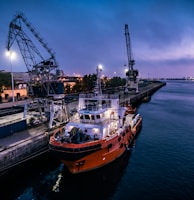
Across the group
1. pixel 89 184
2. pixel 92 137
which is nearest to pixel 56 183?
pixel 89 184

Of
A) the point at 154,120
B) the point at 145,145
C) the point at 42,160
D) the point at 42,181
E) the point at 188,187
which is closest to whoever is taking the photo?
the point at 188,187

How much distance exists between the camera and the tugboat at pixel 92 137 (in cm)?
1841

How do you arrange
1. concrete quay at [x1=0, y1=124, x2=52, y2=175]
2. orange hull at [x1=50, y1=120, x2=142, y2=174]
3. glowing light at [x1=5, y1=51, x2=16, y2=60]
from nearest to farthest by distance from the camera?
1. orange hull at [x1=50, y1=120, x2=142, y2=174]
2. concrete quay at [x1=0, y1=124, x2=52, y2=175]
3. glowing light at [x1=5, y1=51, x2=16, y2=60]

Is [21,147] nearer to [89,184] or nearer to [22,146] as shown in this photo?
[22,146]

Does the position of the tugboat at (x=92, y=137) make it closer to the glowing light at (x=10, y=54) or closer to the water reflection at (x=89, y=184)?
the water reflection at (x=89, y=184)

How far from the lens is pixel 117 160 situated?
22.8 m

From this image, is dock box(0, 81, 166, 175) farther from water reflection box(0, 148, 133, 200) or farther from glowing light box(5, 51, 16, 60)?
glowing light box(5, 51, 16, 60)

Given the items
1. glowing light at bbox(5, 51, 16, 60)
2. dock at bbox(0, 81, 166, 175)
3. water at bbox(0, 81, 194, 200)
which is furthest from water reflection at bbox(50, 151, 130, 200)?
glowing light at bbox(5, 51, 16, 60)

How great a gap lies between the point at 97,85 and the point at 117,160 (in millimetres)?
10518

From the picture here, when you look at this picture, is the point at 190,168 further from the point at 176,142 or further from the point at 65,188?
the point at 65,188

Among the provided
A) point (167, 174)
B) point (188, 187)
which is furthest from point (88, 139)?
point (188, 187)

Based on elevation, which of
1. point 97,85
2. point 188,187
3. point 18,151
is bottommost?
point 188,187

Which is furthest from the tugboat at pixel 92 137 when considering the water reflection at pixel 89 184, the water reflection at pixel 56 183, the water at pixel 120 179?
the water at pixel 120 179

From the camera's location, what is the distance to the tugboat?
18406 mm
